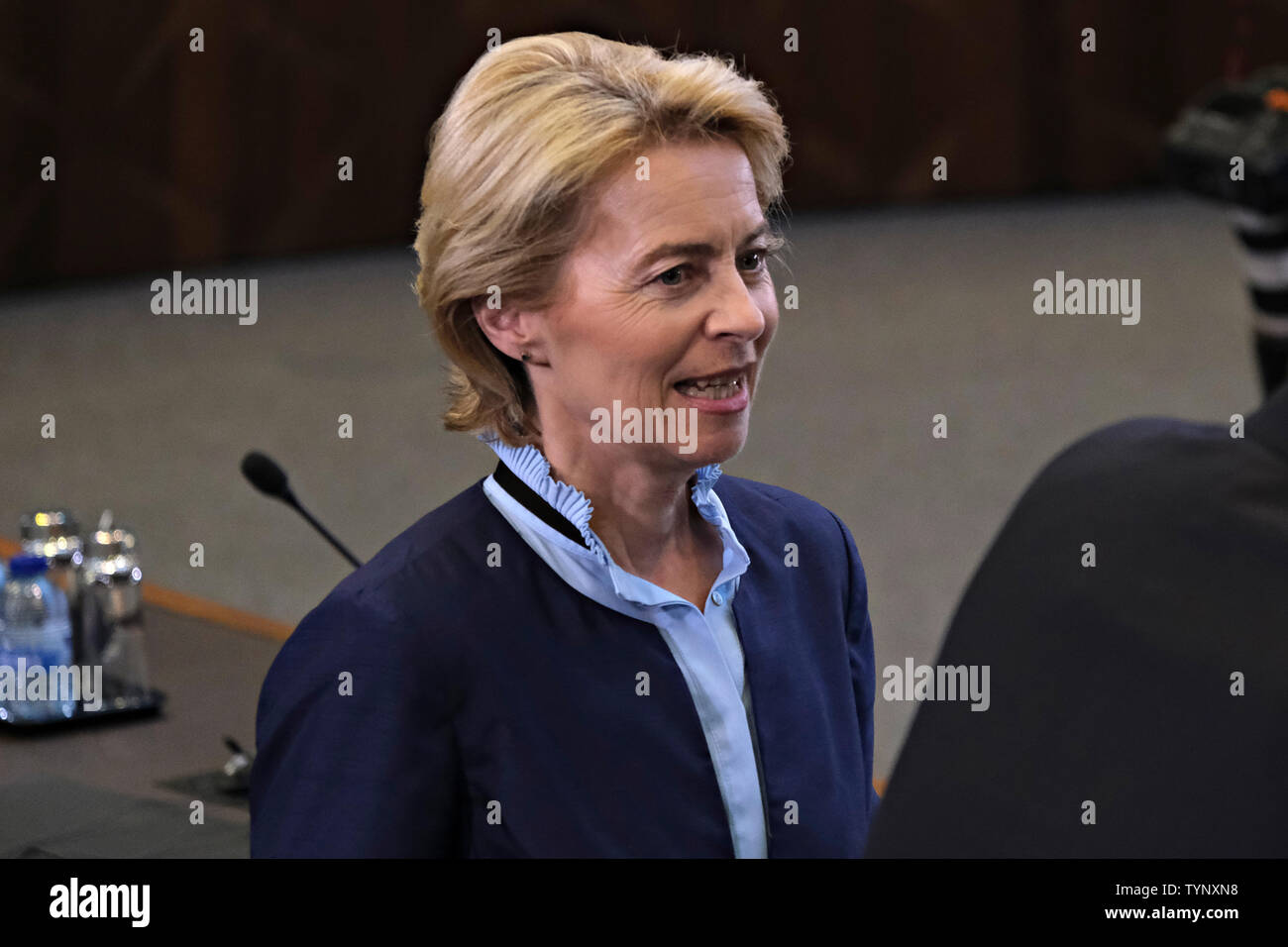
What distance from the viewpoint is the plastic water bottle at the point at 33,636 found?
228cm

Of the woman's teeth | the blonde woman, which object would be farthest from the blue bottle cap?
the woman's teeth

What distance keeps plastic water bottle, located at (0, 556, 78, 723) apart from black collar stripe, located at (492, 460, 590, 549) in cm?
100

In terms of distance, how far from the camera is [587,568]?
1.49 m

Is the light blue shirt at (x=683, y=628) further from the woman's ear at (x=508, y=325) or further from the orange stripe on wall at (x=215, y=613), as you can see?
the orange stripe on wall at (x=215, y=613)

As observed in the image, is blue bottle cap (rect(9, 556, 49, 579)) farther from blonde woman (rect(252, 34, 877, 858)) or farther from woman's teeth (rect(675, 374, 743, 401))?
woman's teeth (rect(675, 374, 743, 401))

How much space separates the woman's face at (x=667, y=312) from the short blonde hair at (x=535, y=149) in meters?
0.02

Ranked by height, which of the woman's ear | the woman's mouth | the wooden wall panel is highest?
the wooden wall panel

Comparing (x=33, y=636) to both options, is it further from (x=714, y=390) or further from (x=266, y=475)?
(x=714, y=390)

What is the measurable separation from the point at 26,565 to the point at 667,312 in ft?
3.76

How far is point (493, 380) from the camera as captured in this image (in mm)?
1607

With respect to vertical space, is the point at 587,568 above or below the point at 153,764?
above

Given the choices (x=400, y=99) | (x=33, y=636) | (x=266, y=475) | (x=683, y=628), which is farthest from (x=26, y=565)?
(x=400, y=99)

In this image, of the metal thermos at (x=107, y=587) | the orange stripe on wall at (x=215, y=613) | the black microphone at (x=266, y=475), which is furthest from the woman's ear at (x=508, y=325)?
the orange stripe on wall at (x=215, y=613)

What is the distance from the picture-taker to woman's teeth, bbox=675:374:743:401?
1.55 meters
